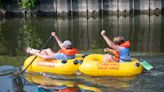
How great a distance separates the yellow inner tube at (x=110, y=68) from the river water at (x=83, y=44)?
19 cm

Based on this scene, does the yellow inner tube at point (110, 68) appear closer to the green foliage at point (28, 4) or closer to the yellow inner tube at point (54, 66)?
the yellow inner tube at point (54, 66)

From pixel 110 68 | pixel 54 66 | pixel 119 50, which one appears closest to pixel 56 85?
pixel 54 66

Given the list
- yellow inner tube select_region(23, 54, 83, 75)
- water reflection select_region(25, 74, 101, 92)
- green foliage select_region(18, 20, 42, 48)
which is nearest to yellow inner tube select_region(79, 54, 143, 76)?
yellow inner tube select_region(23, 54, 83, 75)

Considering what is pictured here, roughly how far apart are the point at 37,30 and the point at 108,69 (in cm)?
1706

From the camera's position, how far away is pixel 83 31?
31312 mm

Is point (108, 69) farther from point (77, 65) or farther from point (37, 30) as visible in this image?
point (37, 30)

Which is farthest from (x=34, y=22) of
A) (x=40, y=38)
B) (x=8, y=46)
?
(x=8, y=46)

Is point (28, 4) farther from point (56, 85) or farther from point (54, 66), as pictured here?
point (56, 85)

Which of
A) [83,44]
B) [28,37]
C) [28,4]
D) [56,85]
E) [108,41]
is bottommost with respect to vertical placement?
[56,85]

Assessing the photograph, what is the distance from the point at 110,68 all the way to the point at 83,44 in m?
9.39

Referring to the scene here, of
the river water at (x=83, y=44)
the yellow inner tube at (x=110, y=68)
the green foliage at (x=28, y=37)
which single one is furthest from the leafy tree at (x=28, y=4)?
the yellow inner tube at (x=110, y=68)

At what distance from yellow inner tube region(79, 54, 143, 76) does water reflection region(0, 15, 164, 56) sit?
6.18 m

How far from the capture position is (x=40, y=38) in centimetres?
2691

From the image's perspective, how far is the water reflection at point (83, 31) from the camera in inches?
939
